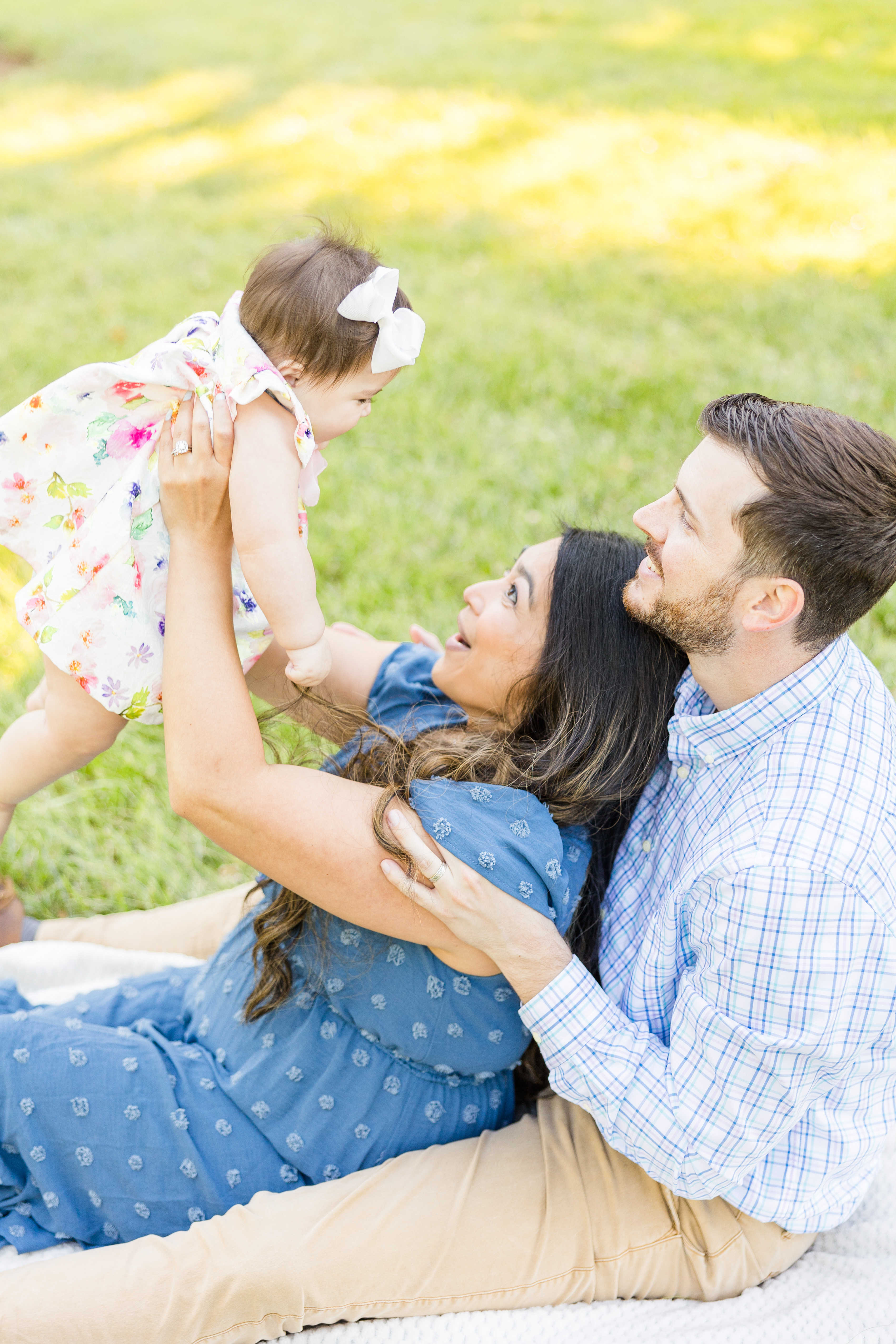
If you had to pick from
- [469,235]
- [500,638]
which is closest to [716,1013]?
[500,638]

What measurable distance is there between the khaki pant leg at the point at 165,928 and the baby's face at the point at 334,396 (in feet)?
4.83

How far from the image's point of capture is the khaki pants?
1912mm

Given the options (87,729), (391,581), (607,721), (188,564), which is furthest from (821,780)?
(391,581)

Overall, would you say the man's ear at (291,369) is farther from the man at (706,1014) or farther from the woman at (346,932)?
the man at (706,1014)

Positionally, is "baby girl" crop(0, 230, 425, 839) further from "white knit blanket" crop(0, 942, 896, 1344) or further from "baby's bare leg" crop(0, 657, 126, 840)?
"white knit blanket" crop(0, 942, 896, 1344)

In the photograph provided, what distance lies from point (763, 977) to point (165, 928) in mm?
1829

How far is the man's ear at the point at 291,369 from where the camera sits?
2.01m

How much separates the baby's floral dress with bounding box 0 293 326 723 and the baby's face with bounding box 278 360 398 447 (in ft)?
0.22

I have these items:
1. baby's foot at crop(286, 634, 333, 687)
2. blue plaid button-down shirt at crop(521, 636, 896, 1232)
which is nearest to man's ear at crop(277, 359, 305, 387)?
baby's foot at crop(286, 634, 333, 687)

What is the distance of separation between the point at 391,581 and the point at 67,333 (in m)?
3.14

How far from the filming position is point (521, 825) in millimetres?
1973

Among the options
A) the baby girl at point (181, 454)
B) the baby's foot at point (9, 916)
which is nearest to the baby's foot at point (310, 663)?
the baby girl at point (181, 454)

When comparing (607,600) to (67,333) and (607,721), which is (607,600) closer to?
(607,721)

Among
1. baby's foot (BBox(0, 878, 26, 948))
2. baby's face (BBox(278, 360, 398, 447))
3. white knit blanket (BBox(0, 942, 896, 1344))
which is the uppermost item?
baby's face (BBox(278, 360, 398, 447))
